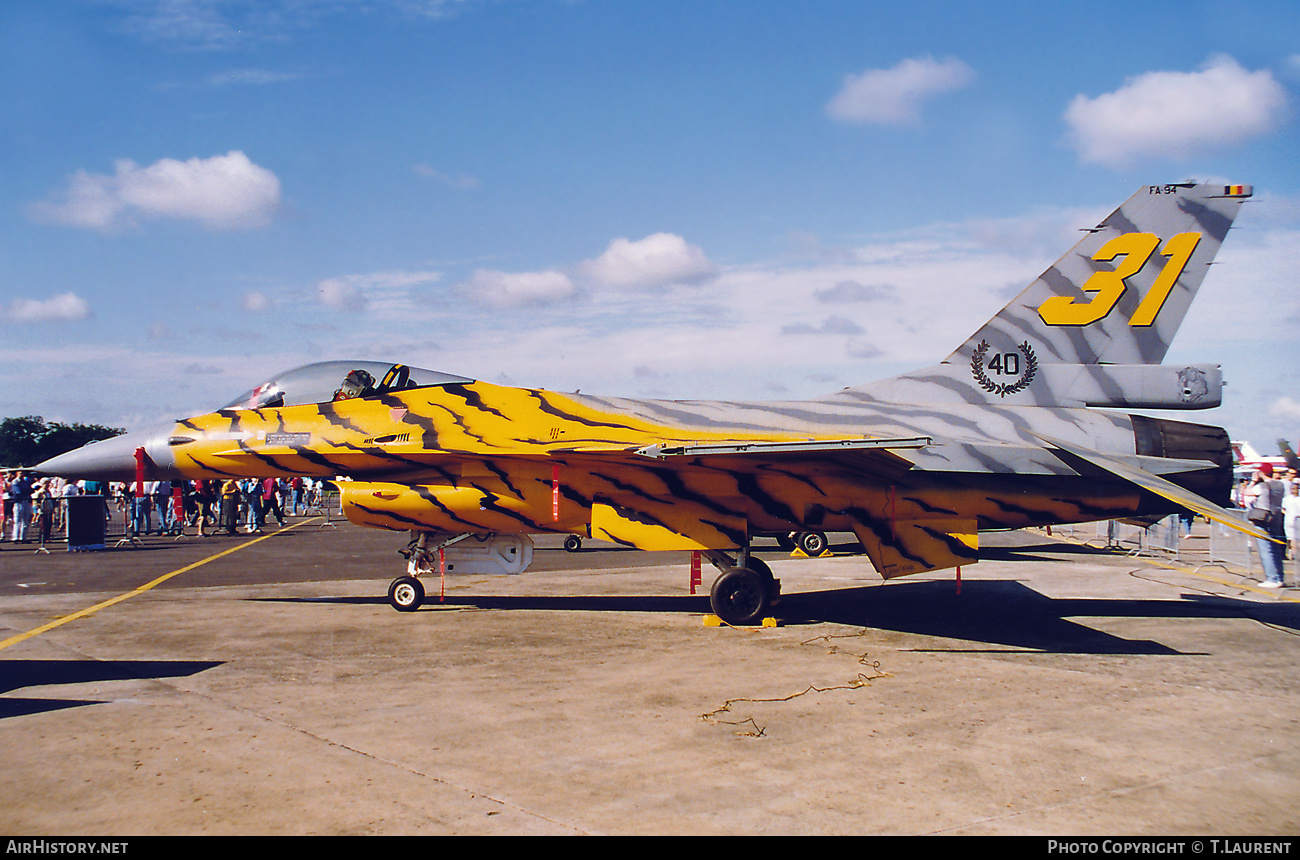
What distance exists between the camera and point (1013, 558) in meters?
18.7

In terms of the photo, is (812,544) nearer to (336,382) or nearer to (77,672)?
(336,382)

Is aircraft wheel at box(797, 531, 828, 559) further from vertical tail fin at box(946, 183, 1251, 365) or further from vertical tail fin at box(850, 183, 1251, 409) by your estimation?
vertical tail fin at box(946, 183, 1251, 365)

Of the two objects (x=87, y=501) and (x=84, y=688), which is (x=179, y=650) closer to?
(x=84, y=688)

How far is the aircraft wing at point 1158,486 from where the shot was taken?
26.4 feet

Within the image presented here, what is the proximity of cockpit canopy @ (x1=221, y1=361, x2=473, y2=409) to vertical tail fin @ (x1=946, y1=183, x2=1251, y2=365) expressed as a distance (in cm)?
791

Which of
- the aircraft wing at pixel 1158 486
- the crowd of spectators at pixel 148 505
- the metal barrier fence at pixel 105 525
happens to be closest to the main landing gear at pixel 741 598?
the aircraft wing at pixel 1158 486

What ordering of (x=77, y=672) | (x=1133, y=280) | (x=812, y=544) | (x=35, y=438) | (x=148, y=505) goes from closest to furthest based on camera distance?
(x=77, y=672)
(x=1133, y=280)
(x=812, y=544)
(x=148, y=505)
(x=35, y=438)

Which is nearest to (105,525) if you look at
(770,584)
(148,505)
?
(148,505)

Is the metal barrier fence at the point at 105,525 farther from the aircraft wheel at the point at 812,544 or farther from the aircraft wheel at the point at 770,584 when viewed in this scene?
the aircraft wheel at the point at 770,584

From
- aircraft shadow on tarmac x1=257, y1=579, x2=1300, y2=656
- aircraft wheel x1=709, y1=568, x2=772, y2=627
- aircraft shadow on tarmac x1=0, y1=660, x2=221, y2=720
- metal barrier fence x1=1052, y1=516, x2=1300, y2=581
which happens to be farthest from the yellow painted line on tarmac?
metal barrier fence x1=1052, y1=516, x2=1300, y2=581

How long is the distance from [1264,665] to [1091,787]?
190 inches

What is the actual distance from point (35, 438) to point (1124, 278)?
73600mm

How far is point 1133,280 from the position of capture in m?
11.3

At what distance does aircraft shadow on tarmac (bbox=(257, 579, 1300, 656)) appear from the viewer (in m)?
9.72
